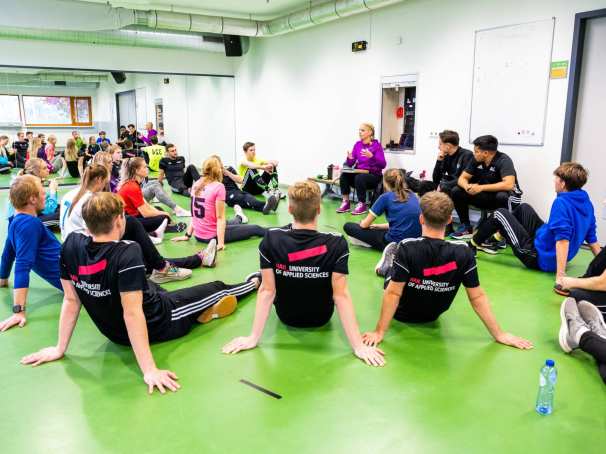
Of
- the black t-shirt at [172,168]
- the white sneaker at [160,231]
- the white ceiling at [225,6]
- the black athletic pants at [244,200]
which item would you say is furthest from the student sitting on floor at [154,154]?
the white sneaker at [160,231]

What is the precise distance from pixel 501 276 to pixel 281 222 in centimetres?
329

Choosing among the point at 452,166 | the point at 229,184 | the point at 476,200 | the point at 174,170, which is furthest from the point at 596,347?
the point at 174,170

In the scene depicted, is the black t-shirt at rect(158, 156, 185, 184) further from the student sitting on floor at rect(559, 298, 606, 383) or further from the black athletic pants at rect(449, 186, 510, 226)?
the student sitting on floor at rect(559, 298, 606, 383)

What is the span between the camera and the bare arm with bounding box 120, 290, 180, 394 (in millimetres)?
2555

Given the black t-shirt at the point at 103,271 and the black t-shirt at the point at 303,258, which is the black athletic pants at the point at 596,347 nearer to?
the black t-shirt at the point at 303,258

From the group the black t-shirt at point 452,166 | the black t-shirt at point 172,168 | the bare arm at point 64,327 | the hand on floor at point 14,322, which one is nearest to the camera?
the bare arm at point 64,327

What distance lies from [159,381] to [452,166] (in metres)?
5.08

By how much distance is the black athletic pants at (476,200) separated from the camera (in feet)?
19.1

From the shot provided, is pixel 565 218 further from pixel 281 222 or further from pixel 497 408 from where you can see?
pixel 281 222

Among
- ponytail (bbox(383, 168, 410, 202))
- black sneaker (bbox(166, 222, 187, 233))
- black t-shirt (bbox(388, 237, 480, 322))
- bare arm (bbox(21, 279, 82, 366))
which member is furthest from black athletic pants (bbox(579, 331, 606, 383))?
black sneaker (bbox(166, 222, 187, 233))

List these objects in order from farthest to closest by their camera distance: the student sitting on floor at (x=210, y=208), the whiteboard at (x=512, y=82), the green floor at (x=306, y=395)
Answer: the whiteboard at (x=512, y=82) < the student sitting on floor at (x=210, y=208) < the green floor at (x=306, y=395)

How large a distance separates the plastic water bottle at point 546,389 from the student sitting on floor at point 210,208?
364cm

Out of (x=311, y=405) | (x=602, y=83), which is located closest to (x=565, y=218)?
(x=602, y=83)

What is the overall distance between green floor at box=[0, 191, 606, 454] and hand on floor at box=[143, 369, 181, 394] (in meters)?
0.05
